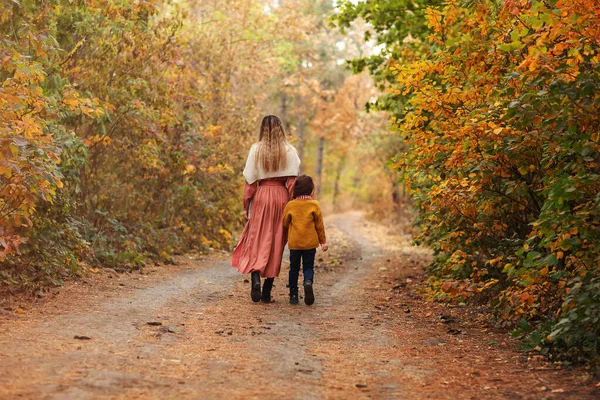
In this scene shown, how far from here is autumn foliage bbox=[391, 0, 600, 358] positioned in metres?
5.67

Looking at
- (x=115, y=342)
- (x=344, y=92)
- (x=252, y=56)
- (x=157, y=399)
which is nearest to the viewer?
(x=157, y=399)

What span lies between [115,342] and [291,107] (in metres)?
41.2

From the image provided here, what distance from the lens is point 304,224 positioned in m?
8.98

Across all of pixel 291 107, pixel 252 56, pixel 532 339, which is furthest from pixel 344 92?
pixel 532 339

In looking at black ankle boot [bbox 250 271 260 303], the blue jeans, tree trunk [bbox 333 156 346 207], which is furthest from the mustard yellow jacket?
tree trunk [bbox 333 156 346 207]

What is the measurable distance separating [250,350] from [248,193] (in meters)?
3.42

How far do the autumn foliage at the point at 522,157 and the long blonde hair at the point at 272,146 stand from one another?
61.7 inches

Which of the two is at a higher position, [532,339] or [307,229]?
[307,229]

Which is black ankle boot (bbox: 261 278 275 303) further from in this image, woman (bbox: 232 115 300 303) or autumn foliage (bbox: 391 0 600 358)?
autumn foliage (bbox: 391 0 600 358)

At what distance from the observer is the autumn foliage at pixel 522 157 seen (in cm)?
567

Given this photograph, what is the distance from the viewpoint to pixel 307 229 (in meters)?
8.98

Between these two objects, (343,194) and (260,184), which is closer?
(260,184)

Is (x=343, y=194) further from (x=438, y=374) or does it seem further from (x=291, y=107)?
(x=438, y=374)

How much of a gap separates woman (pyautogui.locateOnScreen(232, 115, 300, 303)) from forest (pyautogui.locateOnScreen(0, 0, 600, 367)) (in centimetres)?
148
